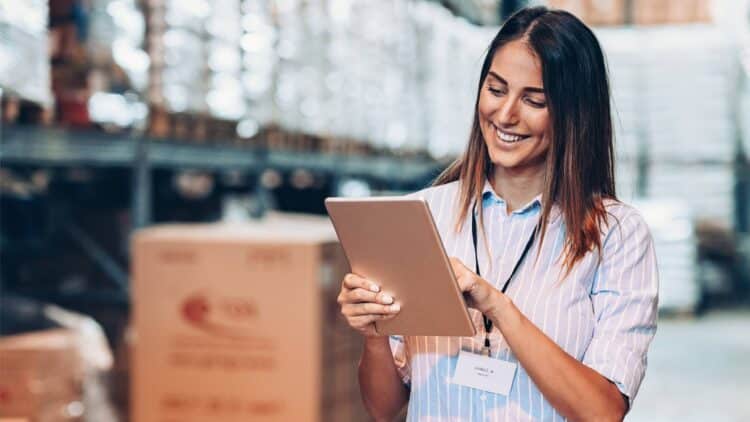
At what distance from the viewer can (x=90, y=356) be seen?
404 centimetres

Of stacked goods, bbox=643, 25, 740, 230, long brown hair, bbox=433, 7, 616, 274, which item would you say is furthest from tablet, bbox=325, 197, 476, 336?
stacked goods, bbox=643, 25, 740, 230

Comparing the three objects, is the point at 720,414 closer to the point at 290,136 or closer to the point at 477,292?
the point at 290,136

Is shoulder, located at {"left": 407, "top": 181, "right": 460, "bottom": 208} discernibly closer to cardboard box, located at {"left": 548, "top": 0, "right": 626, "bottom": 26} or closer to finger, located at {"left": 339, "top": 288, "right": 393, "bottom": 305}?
finger, located at {"left": 339, "top": 288, "right": 393, "bottom": 305}

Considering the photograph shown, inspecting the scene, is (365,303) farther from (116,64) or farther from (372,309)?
(116,64)

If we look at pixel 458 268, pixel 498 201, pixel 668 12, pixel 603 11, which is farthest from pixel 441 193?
Answer: pixel 668 12

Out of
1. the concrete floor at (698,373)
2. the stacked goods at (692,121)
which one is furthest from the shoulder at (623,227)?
the stacked goods at (692,121)

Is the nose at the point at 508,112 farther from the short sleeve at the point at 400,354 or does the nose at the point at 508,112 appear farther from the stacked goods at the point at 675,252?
the stacked goods at the point at 675,252

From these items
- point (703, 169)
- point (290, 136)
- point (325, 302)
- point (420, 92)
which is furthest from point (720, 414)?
point (703, 169)

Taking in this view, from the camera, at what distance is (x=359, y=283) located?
1571 millimetres

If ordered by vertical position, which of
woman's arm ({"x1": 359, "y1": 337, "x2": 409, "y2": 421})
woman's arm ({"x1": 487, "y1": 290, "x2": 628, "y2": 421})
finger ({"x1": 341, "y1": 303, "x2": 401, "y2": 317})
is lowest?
woman's arm ({"x1": 359, "y1": 337, "x2": 409, "y2": 421})

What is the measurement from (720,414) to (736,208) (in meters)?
6.37

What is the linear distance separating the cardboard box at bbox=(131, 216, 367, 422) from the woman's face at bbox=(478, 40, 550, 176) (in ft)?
5.36

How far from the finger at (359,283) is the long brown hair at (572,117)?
30 centimetres

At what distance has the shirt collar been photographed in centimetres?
172
